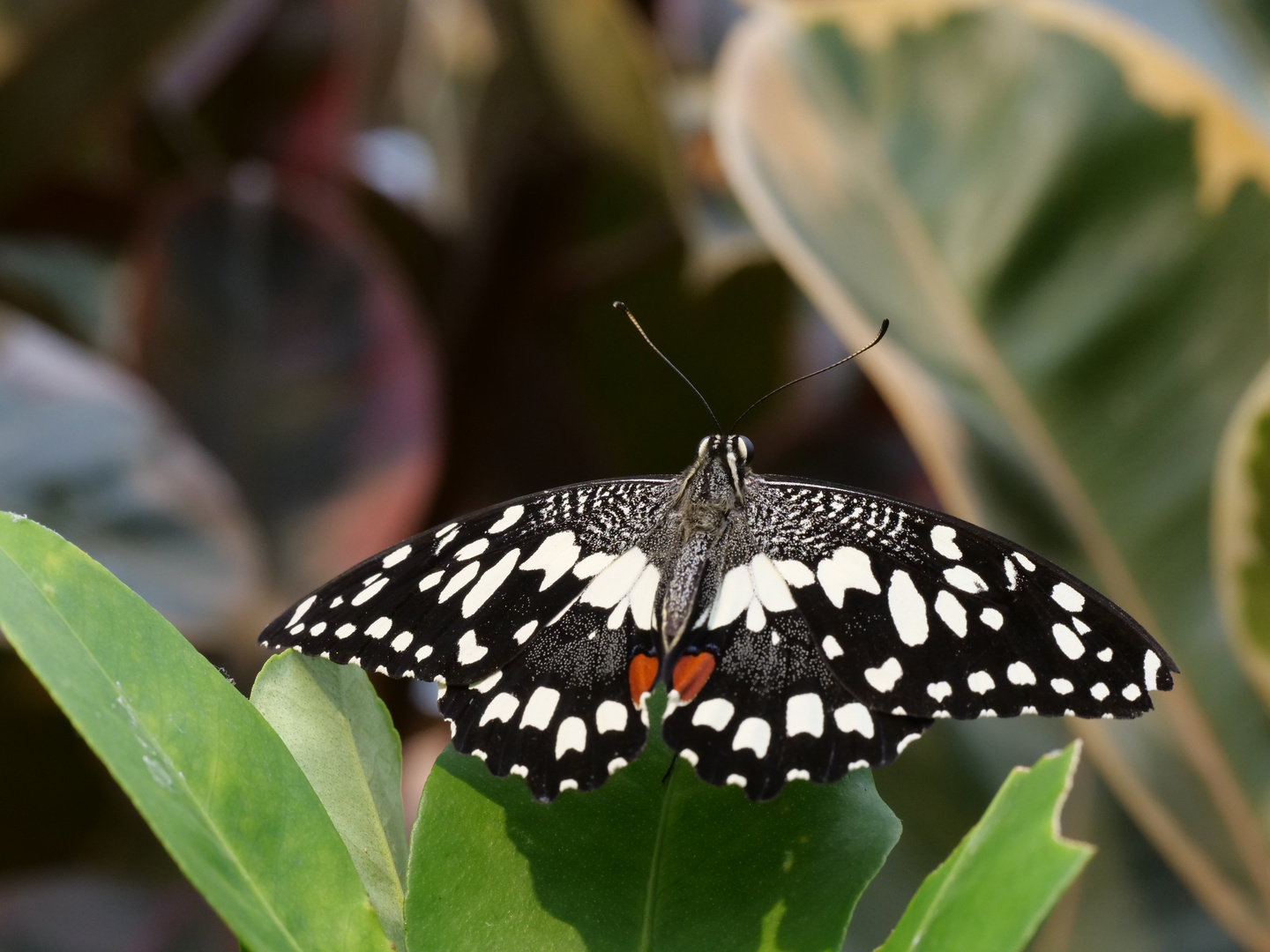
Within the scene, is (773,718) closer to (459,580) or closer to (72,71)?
(459,580)

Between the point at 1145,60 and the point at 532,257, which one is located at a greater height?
the point at 532,257

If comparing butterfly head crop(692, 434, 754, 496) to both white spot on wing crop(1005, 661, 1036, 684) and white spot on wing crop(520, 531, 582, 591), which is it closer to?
white spot on wing crop(520, 531, 582, 591)

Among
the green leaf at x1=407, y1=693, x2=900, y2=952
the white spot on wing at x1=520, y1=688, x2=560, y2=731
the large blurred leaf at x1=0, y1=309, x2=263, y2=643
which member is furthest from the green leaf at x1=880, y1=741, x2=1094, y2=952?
the large blurred leaf at x1=0, y1=309, x2=263, y2=643

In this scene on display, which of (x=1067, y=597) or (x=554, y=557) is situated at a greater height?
(x=554, y=557)

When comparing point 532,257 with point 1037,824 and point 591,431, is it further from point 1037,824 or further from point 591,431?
point 1037,824

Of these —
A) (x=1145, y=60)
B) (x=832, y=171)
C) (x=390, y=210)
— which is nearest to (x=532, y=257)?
(x=390, y=210)

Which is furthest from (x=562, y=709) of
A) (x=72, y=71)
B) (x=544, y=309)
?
(x=72, y=71)

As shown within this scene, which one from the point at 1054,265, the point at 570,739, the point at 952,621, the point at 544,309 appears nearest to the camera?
the point at 570,739

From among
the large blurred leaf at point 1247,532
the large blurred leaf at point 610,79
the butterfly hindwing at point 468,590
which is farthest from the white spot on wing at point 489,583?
the large blurred leaf at point 610,79
